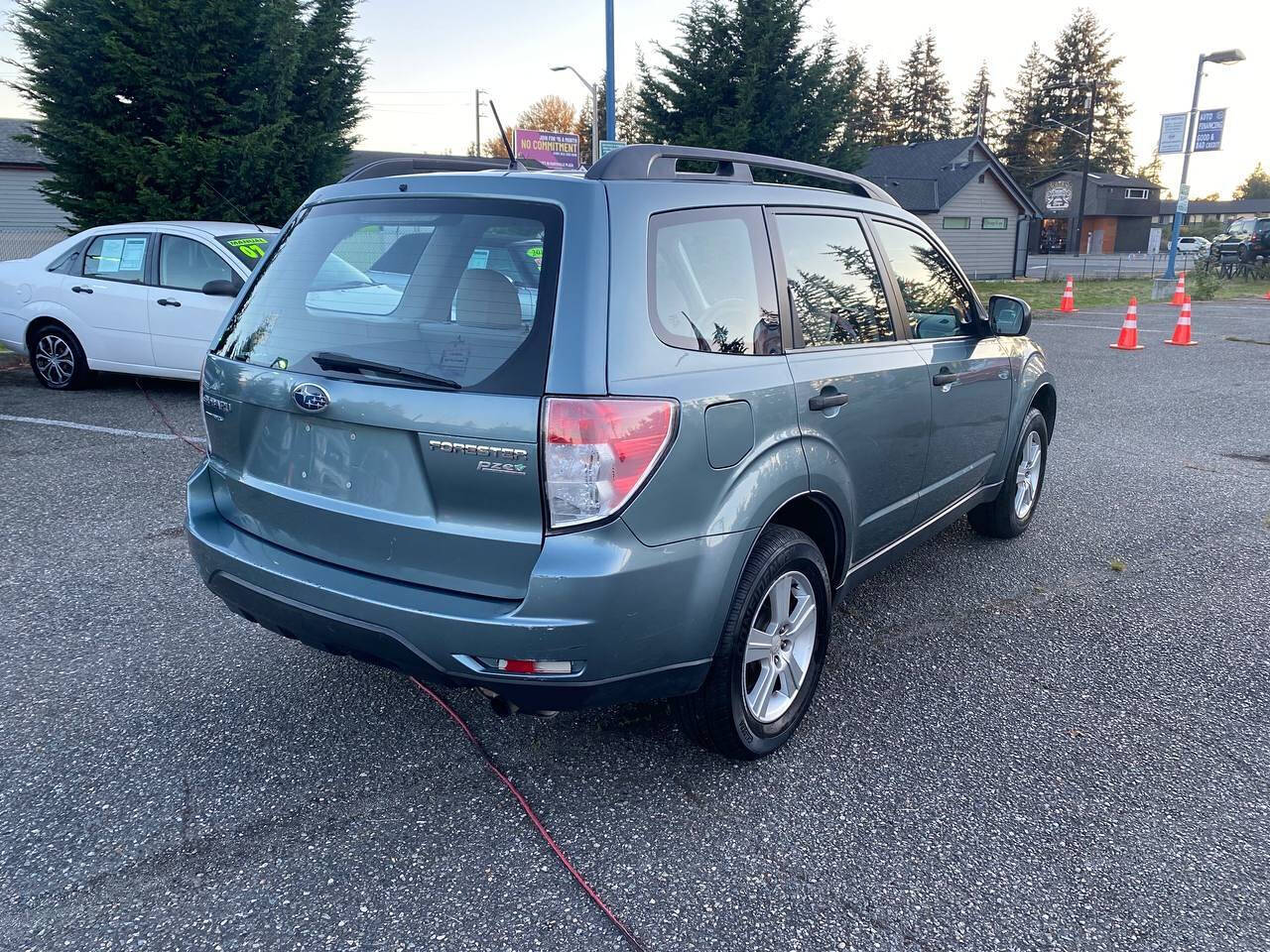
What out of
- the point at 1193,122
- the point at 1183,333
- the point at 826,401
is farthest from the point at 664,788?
the point at 1193,122

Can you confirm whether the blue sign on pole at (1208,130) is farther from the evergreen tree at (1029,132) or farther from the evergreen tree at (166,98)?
the evergreen tree at (1029,132)

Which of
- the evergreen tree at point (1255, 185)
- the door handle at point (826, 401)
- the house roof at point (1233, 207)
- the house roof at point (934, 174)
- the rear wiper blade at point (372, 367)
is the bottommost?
the door handle at point (826, 401)

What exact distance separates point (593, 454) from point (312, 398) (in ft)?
2.97

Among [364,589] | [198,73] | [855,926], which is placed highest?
[198,73]

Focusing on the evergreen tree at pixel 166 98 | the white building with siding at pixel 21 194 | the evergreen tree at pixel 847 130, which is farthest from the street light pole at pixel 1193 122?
the white building with siding at pixel 21 194

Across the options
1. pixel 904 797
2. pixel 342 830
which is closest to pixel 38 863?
pixel 342 830

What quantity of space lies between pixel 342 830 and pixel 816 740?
5.22ft

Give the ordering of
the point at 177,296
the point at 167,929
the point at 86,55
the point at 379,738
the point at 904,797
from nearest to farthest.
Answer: the point at 167,929 → the point at 904,797 → the point at 379,738 → the point at 177,296 → the point at 86,55

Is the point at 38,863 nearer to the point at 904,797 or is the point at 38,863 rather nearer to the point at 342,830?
the point at 342,830

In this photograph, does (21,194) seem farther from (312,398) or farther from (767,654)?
(767,654)

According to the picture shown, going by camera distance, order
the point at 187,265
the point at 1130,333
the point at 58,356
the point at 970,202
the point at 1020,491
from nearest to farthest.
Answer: the point at 1020,491 < the point at 187,265 < the point at 58,356 < the point at 1130,333 < the point at 970,202

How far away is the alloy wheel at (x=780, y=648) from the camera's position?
10.3 ft

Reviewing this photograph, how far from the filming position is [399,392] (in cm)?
267

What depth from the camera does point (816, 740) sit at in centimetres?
338
